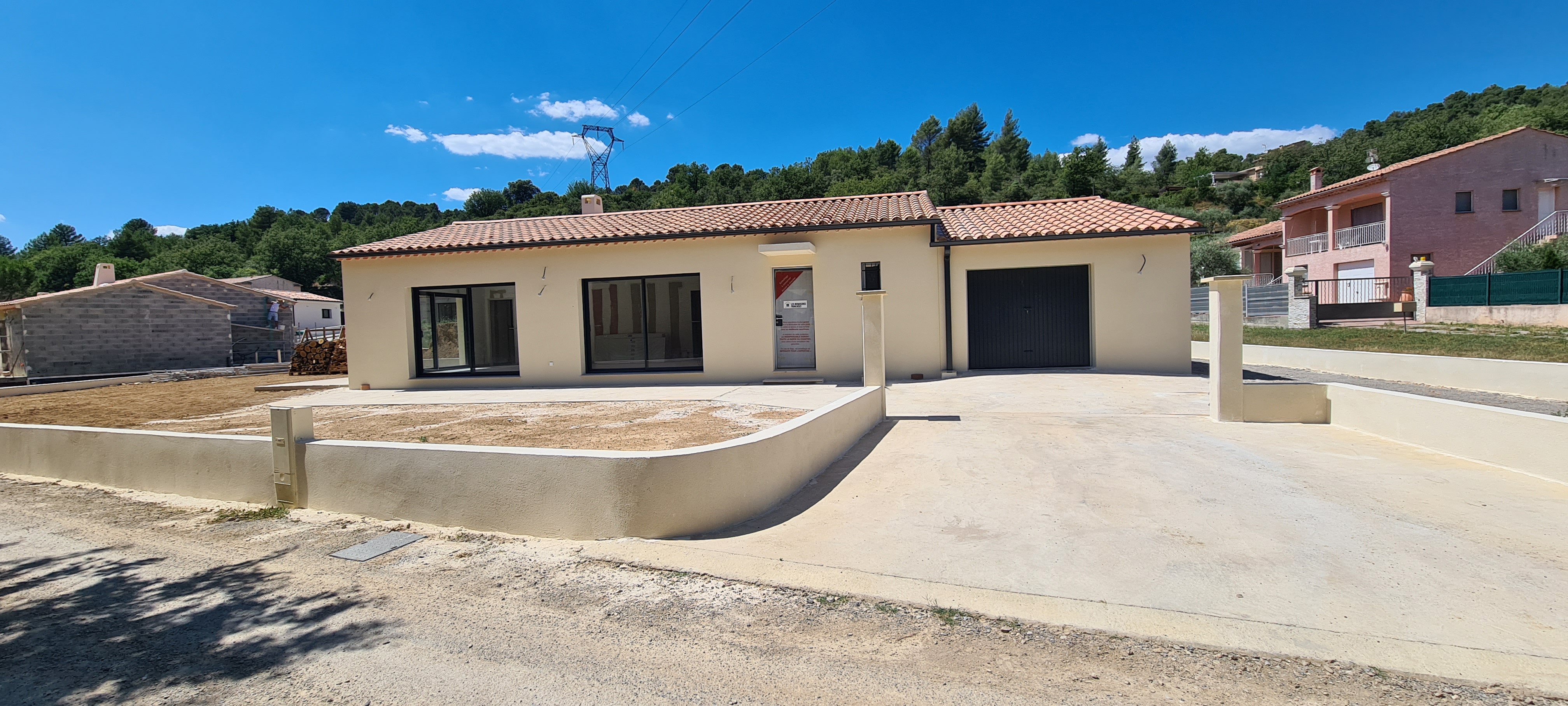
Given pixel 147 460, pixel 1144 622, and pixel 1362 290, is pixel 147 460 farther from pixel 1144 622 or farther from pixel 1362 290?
pixel 1362 290

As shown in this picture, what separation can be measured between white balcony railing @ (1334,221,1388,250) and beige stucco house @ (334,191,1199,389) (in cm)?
2243

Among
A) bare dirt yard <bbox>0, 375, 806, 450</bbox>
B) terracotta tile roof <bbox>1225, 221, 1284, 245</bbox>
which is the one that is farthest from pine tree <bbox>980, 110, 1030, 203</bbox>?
bare dirt yard <bbox>0, 375, 806, 450</bbox>

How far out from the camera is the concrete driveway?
3.00 meters

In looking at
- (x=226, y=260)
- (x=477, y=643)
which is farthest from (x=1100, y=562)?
(x=226, y=260)

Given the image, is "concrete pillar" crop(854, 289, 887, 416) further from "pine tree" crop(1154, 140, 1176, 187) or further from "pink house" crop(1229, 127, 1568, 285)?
"pine tree" crop(1154, 140, 1176, 187)

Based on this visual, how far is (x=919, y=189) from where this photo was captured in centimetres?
4378

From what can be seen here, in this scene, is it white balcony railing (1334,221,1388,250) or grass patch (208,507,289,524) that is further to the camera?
white balcony railing (1334,221,1388,250)

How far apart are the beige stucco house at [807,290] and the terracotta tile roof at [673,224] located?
2.4 inches

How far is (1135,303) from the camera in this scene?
1241 cm

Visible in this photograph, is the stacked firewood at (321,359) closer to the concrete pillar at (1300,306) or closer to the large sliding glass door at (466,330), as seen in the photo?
the large sliding glass door at (466,330)

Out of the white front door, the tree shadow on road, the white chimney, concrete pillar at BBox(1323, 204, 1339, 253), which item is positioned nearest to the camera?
the tree shadow on road

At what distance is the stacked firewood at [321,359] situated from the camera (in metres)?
19.1

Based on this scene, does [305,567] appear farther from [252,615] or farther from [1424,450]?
[1424,450]

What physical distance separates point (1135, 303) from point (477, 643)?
12.2 meters
